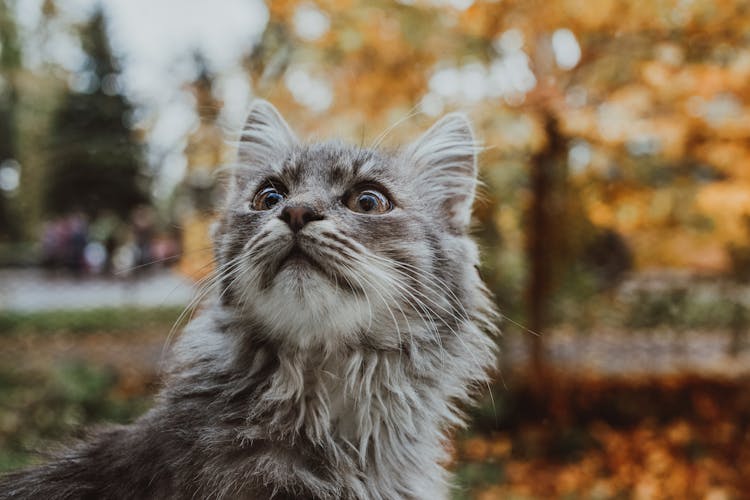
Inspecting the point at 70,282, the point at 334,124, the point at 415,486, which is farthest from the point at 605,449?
the point at 70,282

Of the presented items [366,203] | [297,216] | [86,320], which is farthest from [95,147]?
[297,216]

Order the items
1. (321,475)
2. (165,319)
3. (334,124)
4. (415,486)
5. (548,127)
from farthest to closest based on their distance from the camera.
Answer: (165,319), (334,124), (548,127), (415,486), (321,475)

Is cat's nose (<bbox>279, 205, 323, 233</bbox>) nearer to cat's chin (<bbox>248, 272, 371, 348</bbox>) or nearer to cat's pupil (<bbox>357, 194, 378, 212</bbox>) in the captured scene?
cat's chin (<bbox>248, 272, 371, 348</bbox>)

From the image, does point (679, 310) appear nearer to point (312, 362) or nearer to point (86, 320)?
point (312, 362)

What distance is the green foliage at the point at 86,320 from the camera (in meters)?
9.31

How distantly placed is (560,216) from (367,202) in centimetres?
415

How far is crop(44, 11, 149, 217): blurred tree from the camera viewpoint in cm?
968

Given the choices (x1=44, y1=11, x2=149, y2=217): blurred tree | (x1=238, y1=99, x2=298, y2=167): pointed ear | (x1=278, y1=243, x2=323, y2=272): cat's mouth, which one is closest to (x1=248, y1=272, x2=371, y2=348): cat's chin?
(x1=278, y1=243, x2=323, y2=272): cat's mouth

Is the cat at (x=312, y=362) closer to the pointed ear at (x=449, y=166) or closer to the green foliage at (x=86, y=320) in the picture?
the pointed ear at (x=449, y=166)

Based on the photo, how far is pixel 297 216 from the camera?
184cm

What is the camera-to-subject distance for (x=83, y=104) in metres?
11.2

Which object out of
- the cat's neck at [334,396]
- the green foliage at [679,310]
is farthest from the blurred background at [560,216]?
the cat's neck at [334,396]

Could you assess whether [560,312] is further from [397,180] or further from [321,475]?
[321,475]

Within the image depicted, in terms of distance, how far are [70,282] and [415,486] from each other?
11444 millimetres
